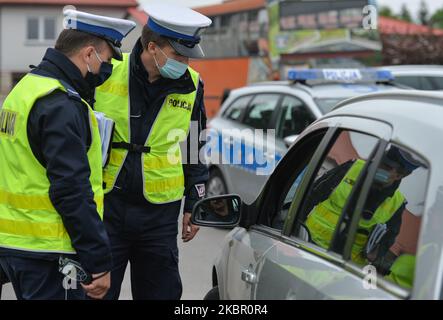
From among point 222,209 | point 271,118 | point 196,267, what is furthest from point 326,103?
point 222,209

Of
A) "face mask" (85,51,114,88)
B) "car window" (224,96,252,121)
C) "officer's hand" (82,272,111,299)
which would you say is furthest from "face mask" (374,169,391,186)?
"car window" (224,96,252,121)

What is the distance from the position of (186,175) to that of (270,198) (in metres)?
0.93

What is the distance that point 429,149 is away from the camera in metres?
2.24

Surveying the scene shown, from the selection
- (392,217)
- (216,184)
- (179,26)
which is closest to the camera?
(392,217)

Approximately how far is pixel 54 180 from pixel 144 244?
3.81ft

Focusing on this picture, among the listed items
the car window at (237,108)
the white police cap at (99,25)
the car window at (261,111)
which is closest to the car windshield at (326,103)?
the car window at (261,111)

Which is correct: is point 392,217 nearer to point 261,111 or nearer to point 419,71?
point 261,111

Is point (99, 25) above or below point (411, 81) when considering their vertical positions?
above

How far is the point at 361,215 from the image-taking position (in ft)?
8.29

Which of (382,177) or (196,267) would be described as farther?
(196,267)

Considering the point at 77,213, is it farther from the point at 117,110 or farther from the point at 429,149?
the point at 429,149

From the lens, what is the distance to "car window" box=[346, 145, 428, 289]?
2.31 m
